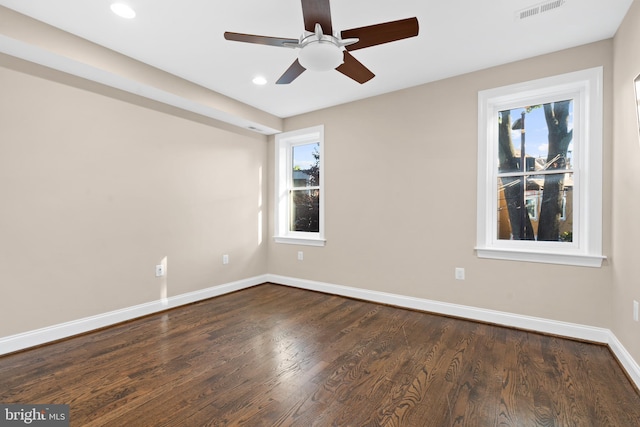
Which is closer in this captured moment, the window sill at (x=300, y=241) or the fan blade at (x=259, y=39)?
the fan blade at (x=259, y=39)

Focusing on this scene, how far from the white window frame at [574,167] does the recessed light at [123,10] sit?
322 centimetres

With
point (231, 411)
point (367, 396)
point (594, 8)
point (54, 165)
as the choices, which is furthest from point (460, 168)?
point (54, 165)

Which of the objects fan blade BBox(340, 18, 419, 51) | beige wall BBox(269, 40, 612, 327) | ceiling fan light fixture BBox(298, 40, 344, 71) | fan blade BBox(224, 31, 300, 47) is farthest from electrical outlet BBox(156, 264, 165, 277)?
fan blade BBox(340, 18, 419, 51)

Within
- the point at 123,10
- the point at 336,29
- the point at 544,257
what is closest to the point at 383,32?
the point at 336,29

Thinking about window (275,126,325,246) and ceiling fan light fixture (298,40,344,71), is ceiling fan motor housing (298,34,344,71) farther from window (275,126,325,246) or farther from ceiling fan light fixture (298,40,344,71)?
window (275,126,325,246)

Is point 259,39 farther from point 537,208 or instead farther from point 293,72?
point 537,208

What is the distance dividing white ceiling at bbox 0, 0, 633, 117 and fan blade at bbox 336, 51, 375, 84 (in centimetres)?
34

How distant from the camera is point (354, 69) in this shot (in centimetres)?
238

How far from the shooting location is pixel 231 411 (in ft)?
5.66

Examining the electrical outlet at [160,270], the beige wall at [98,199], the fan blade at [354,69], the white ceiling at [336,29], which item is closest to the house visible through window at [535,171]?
the white ceiling at [336,29]

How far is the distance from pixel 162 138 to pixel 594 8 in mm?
4084

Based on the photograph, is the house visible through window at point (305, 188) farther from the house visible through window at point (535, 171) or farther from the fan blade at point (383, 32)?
the fan blade at point (383, 32)

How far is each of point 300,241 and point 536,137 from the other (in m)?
3.13

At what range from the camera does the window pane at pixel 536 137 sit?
2865mm
